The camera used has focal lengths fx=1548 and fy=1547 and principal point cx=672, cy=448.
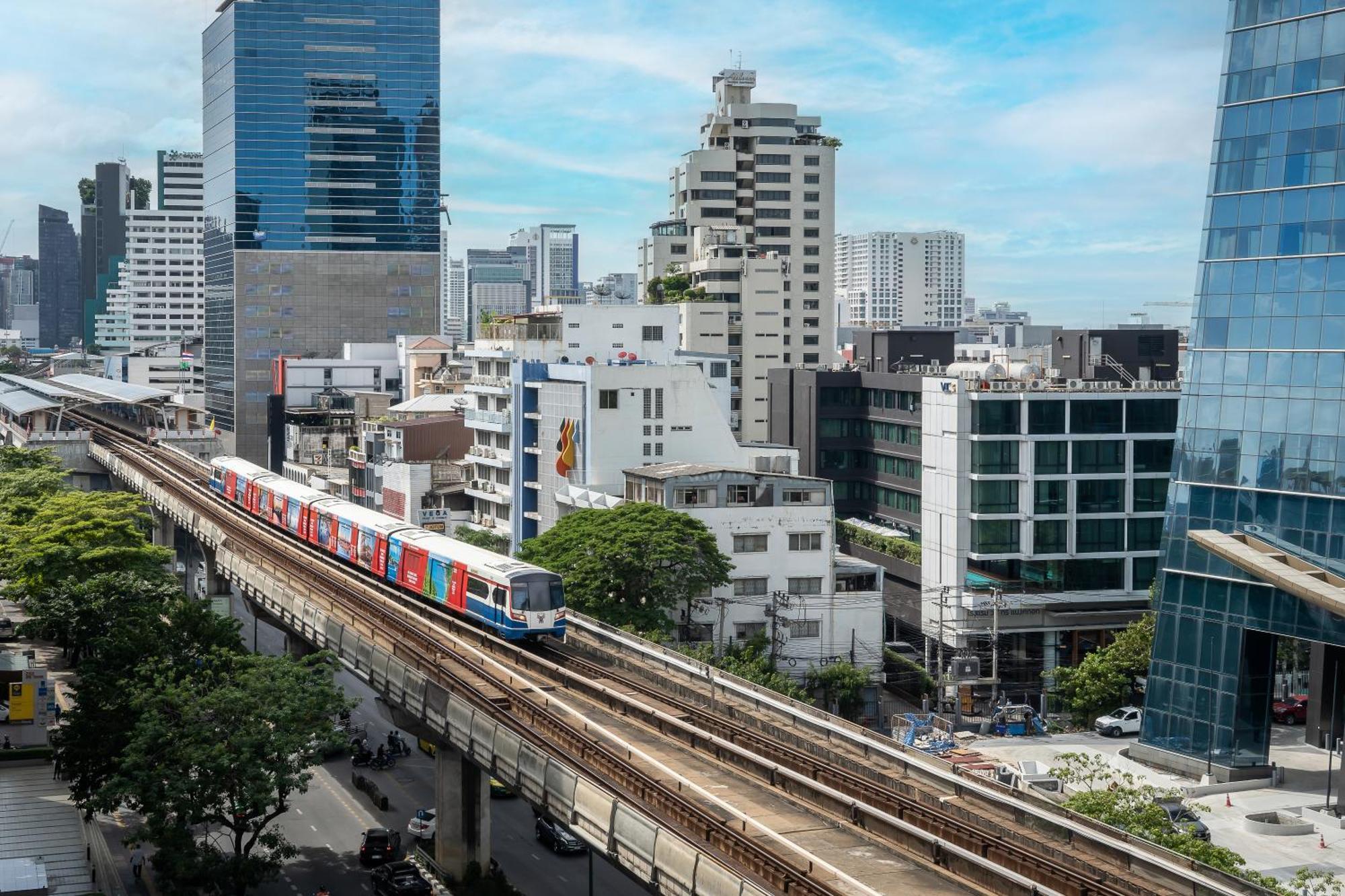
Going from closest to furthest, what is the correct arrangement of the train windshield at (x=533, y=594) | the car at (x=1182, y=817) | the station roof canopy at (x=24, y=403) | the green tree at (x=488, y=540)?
the car at (x=1182, y=817) → the train windshield at (x=533, y=594) → the green tree at (x=488, y=540) → the station roof canopy at (x=24, y=403)

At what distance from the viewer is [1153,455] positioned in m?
80.7

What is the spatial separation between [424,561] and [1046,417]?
1345 inches

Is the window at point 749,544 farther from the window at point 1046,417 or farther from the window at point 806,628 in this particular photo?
the window at point 1046,417

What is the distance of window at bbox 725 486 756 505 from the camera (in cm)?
7544

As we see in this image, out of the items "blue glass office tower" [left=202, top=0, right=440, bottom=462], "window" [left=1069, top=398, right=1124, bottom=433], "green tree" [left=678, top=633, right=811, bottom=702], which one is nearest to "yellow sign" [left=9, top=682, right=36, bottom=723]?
"green tree" [left=678, top=633, right=811, bottom=702]

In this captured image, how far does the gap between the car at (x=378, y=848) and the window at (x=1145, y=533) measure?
45281 millimetres

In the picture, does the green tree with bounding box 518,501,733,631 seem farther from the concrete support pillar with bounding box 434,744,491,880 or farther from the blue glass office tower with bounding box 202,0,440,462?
the blue glass office tower with bounding box 202,0,440,462

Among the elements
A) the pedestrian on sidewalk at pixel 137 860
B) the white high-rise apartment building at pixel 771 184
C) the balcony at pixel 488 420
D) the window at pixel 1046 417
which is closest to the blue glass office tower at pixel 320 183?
the white high-rise apartment building at pixel 771 184

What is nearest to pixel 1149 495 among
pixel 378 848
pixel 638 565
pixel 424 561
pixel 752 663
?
pixel 752 663

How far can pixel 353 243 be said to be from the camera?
18750cm

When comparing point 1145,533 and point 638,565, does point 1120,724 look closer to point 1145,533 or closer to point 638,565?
point 1145,533

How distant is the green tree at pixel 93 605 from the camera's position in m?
62.5

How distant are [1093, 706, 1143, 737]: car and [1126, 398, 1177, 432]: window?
1805 centimetres

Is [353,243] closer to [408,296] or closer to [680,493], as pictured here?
[408,296]
